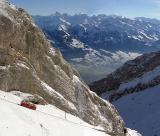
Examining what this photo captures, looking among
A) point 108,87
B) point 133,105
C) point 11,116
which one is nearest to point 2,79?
point 11,116

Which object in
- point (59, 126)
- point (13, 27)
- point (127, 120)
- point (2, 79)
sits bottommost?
point (127, 120)

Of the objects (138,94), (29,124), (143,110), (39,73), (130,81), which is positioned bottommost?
(143,110)

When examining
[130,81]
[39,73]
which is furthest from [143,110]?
[39,73]

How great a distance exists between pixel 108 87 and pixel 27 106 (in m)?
113

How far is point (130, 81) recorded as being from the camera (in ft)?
448

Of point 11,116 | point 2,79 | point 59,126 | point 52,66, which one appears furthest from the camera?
point 52,66

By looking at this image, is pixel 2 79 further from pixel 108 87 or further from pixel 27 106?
pixel 108 87

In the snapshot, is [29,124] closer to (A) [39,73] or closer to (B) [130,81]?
(A) [39,73]

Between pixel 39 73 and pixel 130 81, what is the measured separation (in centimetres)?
9289

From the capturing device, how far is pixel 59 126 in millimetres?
29750

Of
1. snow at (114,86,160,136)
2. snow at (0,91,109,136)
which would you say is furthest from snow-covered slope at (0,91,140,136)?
snow at (114,86,160,136)

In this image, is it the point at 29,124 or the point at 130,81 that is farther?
the point at 130,81

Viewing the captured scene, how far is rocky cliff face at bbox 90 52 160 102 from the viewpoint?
125625 millimetres

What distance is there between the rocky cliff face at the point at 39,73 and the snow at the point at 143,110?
1535 inches
